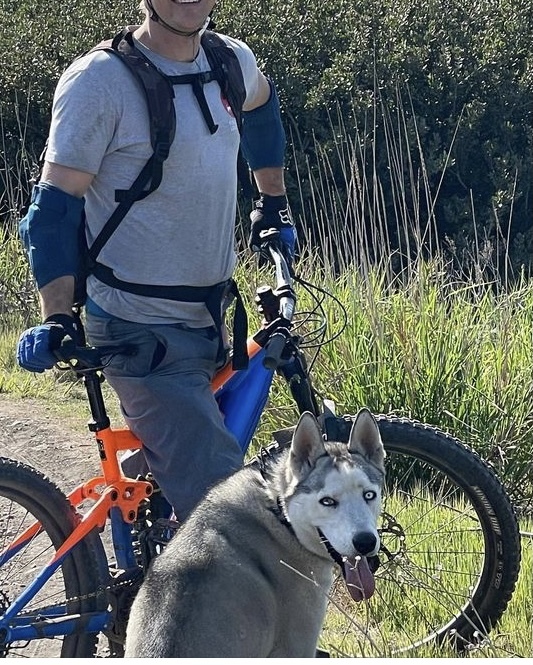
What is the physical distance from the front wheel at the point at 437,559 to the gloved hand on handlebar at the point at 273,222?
0.74 metres

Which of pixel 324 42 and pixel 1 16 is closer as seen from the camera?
pixel 324 42

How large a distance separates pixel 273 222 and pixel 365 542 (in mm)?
1534

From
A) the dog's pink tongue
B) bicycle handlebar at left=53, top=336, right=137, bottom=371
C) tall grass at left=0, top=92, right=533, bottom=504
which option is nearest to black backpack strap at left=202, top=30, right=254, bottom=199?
bicycle handlebar at left=53, top=336, right=137, bottom=371

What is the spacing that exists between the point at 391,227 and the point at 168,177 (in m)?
6.76

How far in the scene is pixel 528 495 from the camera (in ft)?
17.6

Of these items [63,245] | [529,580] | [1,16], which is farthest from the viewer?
[1,16]

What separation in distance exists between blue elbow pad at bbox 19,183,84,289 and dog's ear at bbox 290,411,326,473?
2.76ft

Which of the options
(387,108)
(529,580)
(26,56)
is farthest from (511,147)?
(529,580)

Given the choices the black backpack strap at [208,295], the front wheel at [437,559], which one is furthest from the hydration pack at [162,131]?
the front wheel at [437,559]

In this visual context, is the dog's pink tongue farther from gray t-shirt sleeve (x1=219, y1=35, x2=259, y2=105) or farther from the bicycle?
gray t-shirt sleeve (x1=219, y1=35, x2=259, y2=105)

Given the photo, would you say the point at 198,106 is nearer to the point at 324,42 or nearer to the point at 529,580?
the point at 529,580

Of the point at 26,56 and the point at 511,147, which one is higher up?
the point at 26,56

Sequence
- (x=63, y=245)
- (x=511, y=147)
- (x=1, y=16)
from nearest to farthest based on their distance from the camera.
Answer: (x=63, y=245)
(x=511, y=147)
(x=1, y=16)

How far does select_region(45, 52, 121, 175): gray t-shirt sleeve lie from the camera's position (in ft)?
10.9
